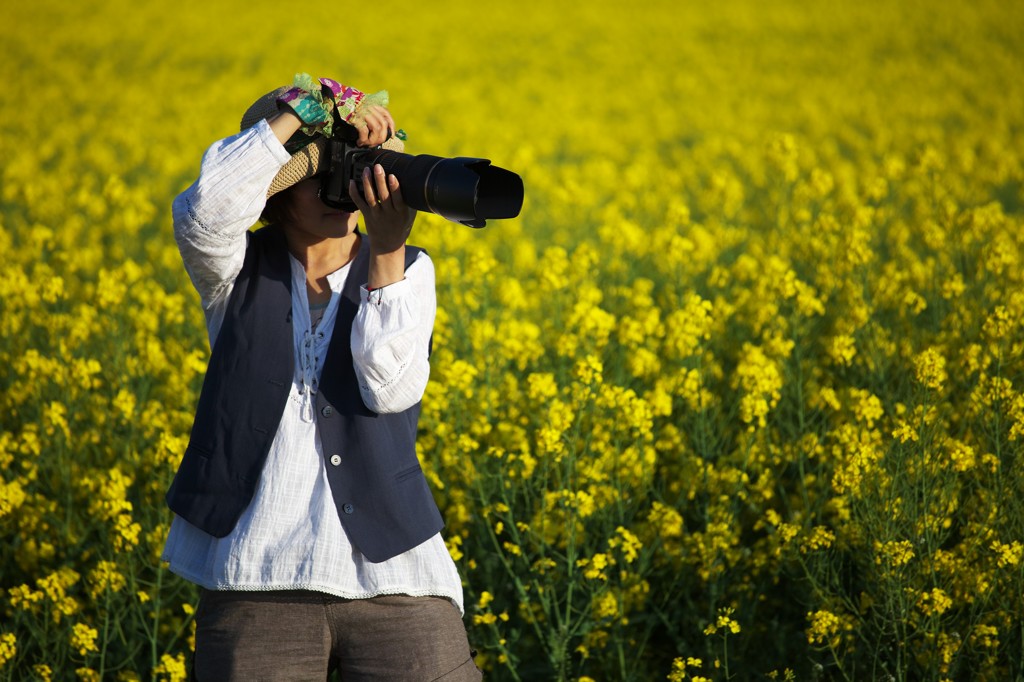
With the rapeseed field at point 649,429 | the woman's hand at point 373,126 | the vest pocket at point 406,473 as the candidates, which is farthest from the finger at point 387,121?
the rapeseed field at point 649,429

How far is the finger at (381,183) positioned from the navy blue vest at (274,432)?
209mm

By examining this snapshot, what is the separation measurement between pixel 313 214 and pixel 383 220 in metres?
0.22

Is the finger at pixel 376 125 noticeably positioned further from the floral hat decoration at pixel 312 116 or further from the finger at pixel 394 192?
the finger at pixel 394 192

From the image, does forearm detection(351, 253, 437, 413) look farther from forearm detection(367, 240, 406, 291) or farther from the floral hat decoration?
the floral hat decoration

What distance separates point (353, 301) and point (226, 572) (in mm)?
505

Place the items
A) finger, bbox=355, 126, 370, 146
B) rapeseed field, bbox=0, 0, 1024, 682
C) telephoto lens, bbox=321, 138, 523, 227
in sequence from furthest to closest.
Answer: rapeseed field, bbox=0, 0, 1024, 682, finger, bbox=355, 126, 370, 146, telephoto lens, bbox=321, 138, 523, 227

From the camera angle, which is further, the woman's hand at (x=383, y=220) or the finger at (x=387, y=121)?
the finger at (x=387, y=121)

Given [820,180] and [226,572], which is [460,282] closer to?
[820,180]

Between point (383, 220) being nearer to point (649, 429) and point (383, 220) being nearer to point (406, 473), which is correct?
point (406, 473)

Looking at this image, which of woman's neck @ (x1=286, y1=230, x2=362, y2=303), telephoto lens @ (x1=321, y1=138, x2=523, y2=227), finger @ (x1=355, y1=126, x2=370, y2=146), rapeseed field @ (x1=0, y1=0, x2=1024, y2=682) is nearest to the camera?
telephoto lens @ (x1=321, y1=138, x2=523, y2=227)

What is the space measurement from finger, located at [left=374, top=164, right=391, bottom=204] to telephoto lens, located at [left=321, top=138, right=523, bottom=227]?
0.06 ft

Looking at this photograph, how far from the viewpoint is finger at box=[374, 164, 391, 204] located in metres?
1.66

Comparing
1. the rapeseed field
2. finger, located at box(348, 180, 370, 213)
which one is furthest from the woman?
the rapeseed field

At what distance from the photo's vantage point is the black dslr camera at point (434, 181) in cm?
164
